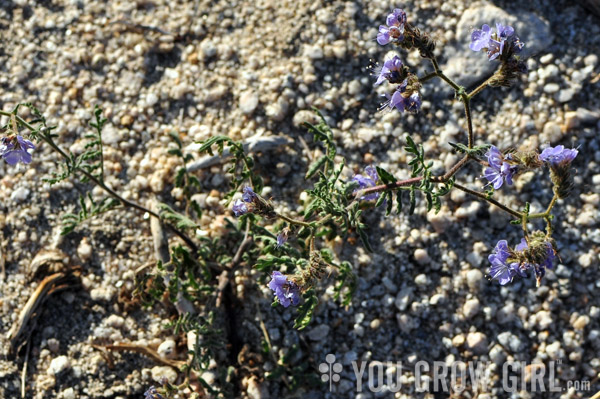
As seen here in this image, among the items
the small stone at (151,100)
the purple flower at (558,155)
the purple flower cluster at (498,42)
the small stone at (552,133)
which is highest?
the small stone at (151,100)

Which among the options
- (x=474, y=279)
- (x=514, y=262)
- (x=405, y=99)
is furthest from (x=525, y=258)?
(x=474, y=279)

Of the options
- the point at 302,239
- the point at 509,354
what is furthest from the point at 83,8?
the point at 509,354

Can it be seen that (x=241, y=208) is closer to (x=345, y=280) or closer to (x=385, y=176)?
(x=385, y=176)

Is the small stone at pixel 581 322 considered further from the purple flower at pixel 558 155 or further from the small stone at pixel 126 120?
the small stone at pixel 126 120

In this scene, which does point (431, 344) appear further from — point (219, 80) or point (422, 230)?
point (219, 80)

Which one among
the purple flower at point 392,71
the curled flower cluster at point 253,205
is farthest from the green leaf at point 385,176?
the curled flower cluster at point 253,205

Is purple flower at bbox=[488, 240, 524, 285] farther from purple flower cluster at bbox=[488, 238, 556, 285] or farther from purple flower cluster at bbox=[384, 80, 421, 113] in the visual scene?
purple flower cluster at bbox=[384, 80, 421, 113]
